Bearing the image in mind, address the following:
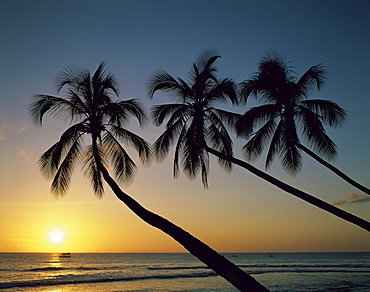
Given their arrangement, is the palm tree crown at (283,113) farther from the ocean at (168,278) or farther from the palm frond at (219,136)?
the ocean at (168,278)

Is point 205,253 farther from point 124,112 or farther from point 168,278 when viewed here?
point 168,278

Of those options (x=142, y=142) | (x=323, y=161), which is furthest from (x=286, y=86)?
(x=142, y=142)

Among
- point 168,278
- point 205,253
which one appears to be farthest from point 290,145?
point 168,278

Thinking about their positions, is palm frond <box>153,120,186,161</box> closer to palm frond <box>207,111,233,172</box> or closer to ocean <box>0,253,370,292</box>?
palm frond <box>207,111,233,172</box>

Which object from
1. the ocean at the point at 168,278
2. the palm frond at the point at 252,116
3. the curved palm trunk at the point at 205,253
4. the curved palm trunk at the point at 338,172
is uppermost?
the palm frond at the point at 252,116

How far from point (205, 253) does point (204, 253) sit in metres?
0.02

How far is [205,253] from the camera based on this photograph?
23.3 feet

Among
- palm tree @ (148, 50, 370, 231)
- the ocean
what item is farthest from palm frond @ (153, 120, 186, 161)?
the ocean

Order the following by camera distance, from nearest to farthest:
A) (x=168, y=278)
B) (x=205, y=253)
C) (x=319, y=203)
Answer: (x=205, y=253) → (x=319, y=203) → (x=168, y=278)

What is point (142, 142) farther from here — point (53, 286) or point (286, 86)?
point (53, 286)

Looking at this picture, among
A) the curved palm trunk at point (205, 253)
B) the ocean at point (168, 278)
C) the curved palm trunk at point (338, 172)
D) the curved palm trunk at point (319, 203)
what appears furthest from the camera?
the ocean at point (168, 278)

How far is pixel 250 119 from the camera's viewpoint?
486 inches

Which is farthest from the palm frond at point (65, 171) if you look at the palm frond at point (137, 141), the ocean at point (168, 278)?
the ocean at point (168, 278)

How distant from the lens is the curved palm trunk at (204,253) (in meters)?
6.30
